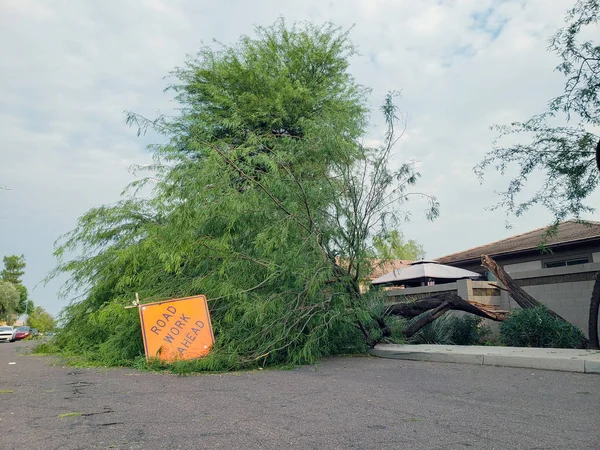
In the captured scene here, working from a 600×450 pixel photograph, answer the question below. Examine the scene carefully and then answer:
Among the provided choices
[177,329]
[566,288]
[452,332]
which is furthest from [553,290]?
[177,329]

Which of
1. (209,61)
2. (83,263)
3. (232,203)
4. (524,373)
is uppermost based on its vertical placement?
(209,61)

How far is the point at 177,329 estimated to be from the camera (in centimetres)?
915

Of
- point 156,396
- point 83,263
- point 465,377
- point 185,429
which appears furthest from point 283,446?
point 83,263

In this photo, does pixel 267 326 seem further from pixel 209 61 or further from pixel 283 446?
pixel 209 61

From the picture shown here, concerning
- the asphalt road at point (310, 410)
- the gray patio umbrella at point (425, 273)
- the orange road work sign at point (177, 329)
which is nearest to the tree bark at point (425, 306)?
the asphalt road at point (310, 410)

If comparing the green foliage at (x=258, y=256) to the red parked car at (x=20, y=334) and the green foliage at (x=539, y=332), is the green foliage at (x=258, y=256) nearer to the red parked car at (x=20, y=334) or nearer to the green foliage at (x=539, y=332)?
Answer: the green foliage at (x=539, y=332)

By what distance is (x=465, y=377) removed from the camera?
23.1 ft

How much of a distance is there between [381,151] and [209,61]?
40.6 ft

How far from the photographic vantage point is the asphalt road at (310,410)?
3828 mm

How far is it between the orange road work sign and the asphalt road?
1.07 metres

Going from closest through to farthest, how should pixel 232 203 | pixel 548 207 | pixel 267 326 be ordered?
pixel 267 326
pixel 232 203
pixel 548 207

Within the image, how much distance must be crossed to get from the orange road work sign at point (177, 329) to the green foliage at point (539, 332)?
251 inches

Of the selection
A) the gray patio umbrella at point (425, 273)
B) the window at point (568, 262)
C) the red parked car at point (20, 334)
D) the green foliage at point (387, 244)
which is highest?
the green foliage at point (387, 244)

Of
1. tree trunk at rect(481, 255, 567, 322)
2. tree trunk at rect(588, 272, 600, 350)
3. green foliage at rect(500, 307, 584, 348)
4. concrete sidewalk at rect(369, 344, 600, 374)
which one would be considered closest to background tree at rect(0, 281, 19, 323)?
concrete sidewalk at rect(369, 344, 600, 374)
